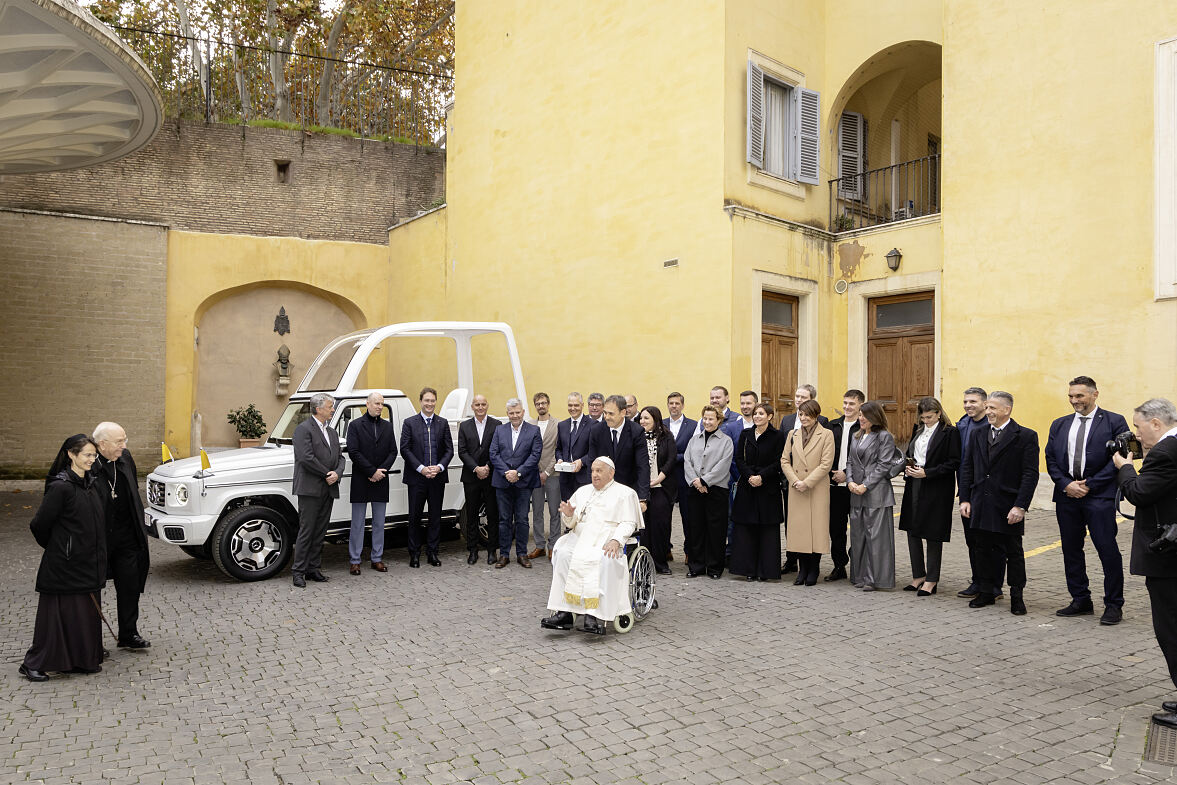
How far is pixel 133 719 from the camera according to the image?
4816 mm

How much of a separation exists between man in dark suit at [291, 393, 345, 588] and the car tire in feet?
1.08

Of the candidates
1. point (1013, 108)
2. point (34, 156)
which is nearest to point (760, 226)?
point (1013, 108)

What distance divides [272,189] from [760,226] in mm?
11813

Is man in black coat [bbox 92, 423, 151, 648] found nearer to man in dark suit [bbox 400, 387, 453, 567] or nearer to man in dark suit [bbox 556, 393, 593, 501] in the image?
man in dark suit [bbox 400, 387, 453, 567]

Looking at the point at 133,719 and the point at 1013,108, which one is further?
the point at 1013,108

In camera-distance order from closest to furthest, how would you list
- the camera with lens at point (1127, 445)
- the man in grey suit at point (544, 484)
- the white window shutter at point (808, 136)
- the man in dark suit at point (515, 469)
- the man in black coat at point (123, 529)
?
the camera with lens at point (1127, 445), the man in black coat at point (123, 529), the man in dark suit at point (515, 469), the man in grey suit at point (544, 484), the white window shutter at point (808, 136)

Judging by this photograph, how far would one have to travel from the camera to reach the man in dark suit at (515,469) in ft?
30.1

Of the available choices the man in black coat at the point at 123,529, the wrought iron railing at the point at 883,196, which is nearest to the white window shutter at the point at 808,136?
the wrought iron railing at the point at 883,196

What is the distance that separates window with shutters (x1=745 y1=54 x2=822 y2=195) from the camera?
13672 mm

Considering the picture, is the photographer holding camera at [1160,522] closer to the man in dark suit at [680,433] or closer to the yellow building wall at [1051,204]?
the man in dark suit at [680,433]

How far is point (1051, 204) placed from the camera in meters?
11.5

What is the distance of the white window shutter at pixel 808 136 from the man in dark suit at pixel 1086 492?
8210mm

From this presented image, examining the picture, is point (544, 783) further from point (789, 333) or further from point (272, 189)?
point (272, 189)

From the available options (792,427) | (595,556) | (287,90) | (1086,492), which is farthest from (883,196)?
(287,90)
